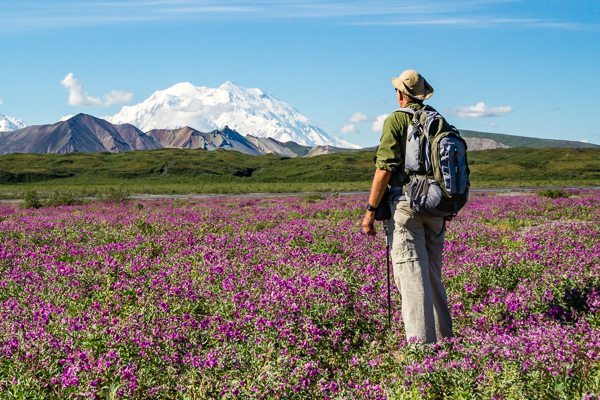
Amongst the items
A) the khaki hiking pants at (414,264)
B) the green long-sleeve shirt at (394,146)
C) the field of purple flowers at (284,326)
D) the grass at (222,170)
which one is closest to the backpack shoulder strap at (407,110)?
the green long-sleeve shirt at (394,146)

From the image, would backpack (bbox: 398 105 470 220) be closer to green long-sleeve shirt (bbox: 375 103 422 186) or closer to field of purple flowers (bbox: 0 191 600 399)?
green long-sleeve shirt (bbox: 375 103 422 186)

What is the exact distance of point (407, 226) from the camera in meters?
6.36

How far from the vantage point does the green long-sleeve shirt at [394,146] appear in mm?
6234

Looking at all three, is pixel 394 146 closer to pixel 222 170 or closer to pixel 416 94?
pixel 416 94

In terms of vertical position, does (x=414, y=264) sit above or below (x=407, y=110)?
below

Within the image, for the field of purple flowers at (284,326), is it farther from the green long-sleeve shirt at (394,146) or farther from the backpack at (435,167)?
the green long-sleeve shirt at (394,146)

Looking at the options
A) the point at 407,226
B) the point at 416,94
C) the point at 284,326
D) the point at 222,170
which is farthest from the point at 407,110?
the point at 222,170

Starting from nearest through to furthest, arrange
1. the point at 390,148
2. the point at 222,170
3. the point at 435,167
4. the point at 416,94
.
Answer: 1. the point at 435,167
2. the point at 390,148
3. the point at 416,94
4. the point at 222,170

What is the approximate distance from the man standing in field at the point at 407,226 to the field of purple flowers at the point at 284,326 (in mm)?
442

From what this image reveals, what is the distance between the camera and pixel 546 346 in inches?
202

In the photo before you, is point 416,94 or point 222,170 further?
point 222,170

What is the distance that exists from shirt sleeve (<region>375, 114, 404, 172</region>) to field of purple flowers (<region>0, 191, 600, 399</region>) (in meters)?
1.95

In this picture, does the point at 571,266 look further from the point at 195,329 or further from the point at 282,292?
the point at 195,329

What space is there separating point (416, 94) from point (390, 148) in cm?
83
